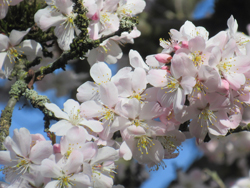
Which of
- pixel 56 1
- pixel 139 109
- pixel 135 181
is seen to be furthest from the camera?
pixel 135 181

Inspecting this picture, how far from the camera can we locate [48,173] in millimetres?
1087

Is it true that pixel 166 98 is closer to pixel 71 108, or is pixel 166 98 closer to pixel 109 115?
pixel 109 115

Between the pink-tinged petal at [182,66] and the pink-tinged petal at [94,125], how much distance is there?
351mm

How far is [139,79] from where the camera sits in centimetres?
124

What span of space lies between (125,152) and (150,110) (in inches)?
7.8

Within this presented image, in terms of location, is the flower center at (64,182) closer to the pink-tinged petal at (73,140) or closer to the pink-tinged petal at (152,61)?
the pink-tinged petal at (73,140)

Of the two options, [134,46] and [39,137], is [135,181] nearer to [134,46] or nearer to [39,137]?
[134,46]

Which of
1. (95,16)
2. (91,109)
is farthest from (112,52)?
(91,109)

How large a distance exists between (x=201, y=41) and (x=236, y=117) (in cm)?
36

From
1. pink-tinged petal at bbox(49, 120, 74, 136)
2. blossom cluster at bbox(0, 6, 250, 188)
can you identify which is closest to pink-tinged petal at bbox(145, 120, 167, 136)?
blossom cluster at bbox(0, 6, 250, 188)

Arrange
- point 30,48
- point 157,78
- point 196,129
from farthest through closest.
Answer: point 30,48 < point 196,129 < point 157,78

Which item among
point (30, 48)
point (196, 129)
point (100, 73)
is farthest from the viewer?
point (30, 48)

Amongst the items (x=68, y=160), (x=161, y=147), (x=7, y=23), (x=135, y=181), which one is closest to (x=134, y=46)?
(x=135, y=181)

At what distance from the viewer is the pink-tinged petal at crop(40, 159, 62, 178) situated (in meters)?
1.08
